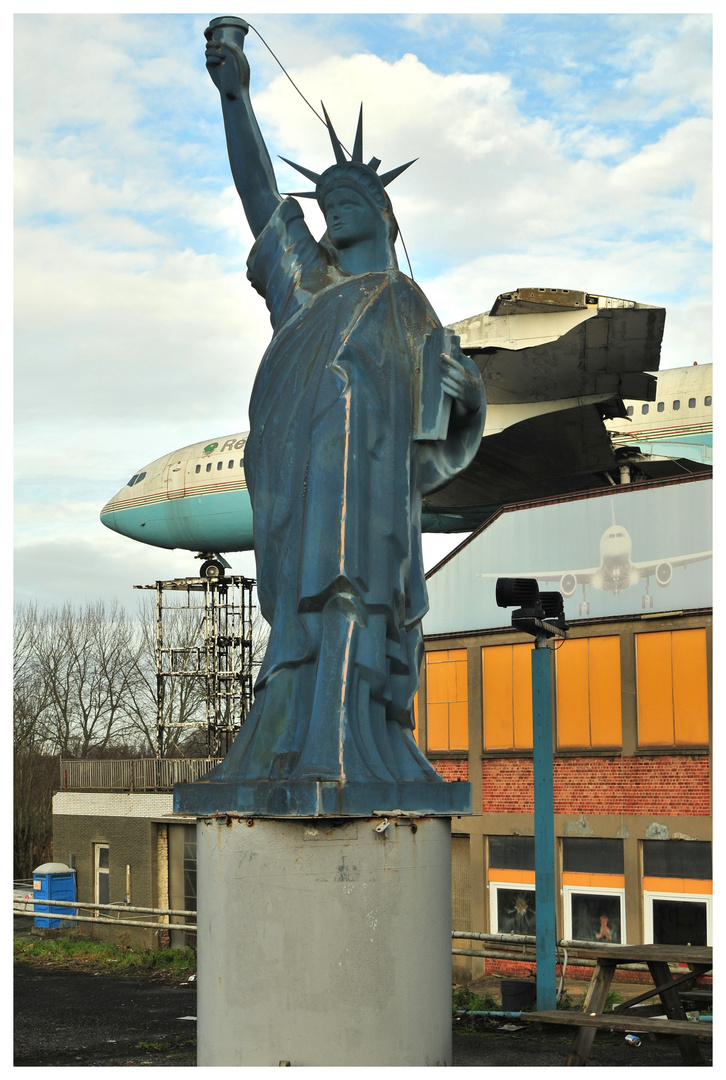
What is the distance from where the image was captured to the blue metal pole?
34.7 feet

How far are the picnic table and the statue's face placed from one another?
4754mm

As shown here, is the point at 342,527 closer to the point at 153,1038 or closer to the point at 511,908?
the point at 153,1038

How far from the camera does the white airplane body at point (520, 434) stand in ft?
86.0

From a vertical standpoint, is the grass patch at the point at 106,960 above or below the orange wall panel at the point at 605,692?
→ below

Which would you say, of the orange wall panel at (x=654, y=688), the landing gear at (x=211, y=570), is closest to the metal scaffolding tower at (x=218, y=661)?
the landing gear at (x=211, y=570)

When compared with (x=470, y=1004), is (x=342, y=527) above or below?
above

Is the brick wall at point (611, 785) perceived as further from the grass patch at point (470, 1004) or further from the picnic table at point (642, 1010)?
the picnic table at point (642, 1010)

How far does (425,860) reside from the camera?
6031 millimetres

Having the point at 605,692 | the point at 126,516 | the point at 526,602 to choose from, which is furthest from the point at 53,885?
the point at 526,602

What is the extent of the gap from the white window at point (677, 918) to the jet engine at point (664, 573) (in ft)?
17.7

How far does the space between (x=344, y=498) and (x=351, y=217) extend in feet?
6.08

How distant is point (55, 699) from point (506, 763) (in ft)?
130

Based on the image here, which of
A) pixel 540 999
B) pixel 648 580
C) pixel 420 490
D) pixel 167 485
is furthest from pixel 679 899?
pixel 167 485

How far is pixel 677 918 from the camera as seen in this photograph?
68.3 ft
